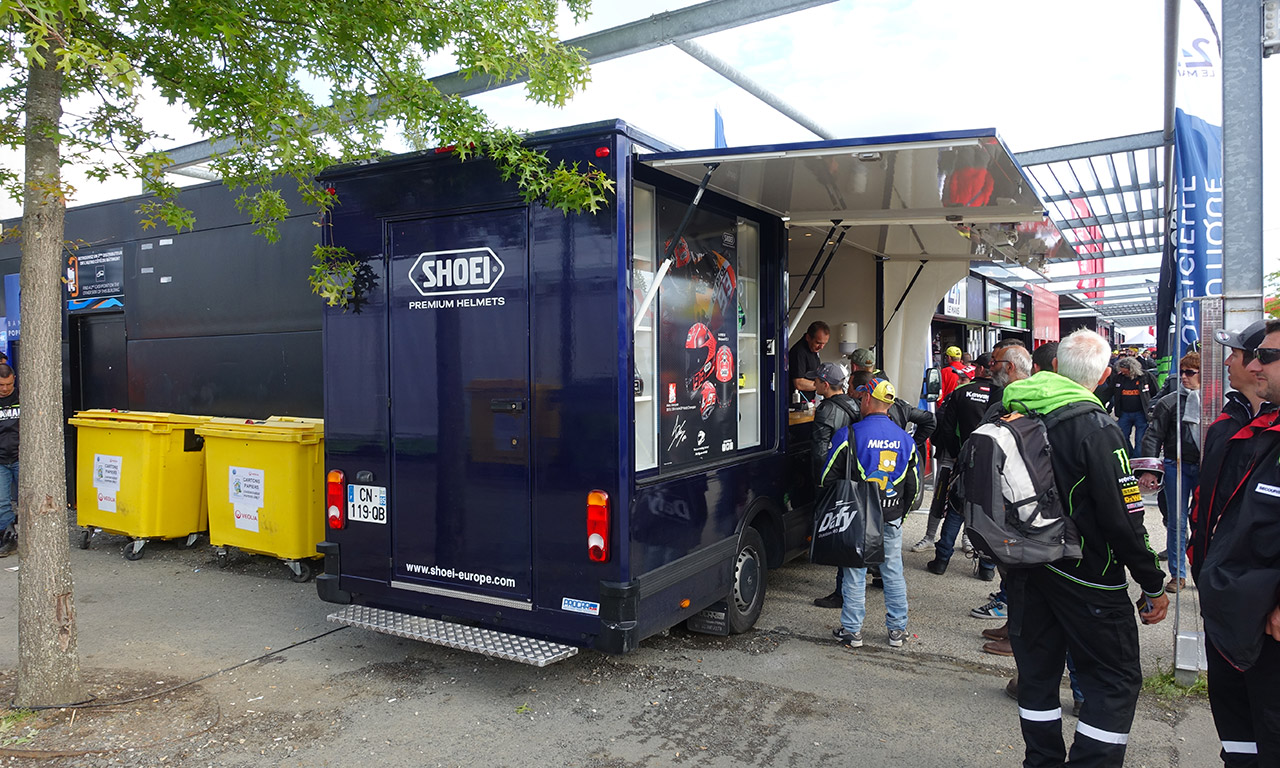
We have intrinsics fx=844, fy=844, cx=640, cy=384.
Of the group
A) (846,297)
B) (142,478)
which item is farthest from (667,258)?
(142,478)

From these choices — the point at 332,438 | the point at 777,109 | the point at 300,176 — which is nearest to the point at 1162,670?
the point at 332,438

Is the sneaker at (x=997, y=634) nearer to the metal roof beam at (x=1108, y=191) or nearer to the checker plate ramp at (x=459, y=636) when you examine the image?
the checker plate ramp at (x=459, y=636)

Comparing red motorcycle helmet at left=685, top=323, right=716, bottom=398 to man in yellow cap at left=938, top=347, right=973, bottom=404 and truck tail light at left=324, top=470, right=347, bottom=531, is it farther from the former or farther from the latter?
man in yellow cap at left=938, top=347, right=973, bottom=404

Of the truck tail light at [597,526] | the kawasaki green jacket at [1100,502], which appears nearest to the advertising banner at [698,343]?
the truck tail light at [597,526]

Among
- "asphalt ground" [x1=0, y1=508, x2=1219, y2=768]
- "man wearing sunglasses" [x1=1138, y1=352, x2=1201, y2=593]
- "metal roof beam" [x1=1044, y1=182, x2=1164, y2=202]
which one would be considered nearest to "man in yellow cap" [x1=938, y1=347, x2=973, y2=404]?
"man wearing sunglasses" [x1=1138, y1=352, x2=1201, y2=593]

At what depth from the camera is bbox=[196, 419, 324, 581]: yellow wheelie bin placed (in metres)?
6.34

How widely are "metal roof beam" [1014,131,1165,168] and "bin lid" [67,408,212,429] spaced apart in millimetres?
8021

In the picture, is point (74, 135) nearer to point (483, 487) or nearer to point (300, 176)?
point (300, 176)

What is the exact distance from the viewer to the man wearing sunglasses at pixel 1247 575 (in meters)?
2.36

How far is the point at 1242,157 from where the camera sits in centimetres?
406

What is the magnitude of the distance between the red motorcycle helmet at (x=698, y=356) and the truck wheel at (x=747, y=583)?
0.96 metres

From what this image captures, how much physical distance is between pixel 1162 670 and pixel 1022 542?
2265mm

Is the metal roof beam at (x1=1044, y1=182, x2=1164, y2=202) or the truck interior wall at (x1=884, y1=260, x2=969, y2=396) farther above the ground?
the metal roof beam at (x1=1044, y1=182, x2=1164, y2=202)

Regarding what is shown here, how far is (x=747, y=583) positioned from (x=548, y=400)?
1.86 metres
